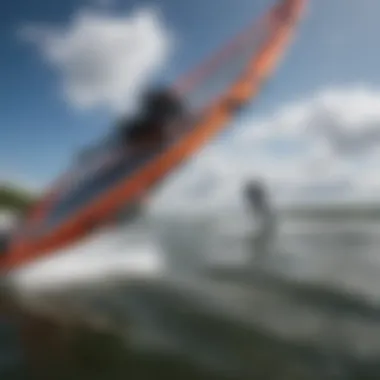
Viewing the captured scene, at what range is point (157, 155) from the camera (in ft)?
7.61

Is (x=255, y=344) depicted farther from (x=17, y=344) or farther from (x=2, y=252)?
(x=2, y=252)

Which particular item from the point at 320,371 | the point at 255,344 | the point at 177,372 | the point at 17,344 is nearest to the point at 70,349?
the point at 17,344

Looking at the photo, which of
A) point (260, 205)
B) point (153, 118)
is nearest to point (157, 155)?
point (153, 118)

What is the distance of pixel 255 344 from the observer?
1926mm

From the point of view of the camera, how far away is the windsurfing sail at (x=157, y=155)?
2080 mm

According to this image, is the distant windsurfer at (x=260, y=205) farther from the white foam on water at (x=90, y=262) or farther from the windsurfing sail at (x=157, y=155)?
the white foam on water at (x=90, y=262)

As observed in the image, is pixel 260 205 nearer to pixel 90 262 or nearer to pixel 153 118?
pixel 153 118

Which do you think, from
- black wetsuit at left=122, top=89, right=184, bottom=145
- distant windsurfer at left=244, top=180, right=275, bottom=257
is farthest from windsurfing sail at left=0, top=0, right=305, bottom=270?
distant windsurfer at left=244, top=180, right=275, bottom=257

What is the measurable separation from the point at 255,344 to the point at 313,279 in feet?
1.13

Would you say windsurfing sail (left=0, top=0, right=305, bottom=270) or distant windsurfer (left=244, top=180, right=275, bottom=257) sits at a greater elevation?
windsurfing sail (left=0, top=0, right=305, bottom=270)

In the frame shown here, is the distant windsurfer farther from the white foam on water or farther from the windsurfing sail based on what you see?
the white foam on water

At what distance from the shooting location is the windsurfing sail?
2.08 metres

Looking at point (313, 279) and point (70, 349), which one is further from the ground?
point (313, 279)

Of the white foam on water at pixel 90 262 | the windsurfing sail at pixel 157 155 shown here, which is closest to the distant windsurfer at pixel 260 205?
the windsurfing sail at pixel 157 155
